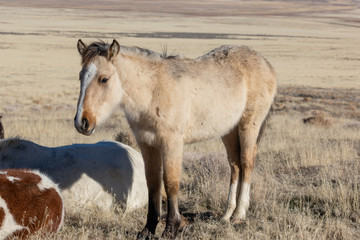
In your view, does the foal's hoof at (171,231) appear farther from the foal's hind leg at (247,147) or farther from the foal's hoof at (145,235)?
the foal's hind leg at (247,147)

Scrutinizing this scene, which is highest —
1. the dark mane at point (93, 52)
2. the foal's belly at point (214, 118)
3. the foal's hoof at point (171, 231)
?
the dark mane at point (93, 52)

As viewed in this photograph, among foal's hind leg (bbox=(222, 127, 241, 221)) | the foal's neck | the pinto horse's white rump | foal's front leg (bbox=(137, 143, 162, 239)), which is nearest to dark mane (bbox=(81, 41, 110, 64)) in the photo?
the foal's neck

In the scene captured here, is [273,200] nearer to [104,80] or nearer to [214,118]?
[214,118]

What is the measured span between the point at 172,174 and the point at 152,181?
1.45 feet

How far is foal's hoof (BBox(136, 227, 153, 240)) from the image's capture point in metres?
5.28

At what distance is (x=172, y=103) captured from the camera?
521 cm

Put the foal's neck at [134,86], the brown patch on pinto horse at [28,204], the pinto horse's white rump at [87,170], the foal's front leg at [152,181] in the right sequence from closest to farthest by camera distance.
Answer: the brown patch on pinto horse at [28,204] → the foal's neck at [134,86] → the foal's front leg at [152,181] → the pinto horse's white rump at [87,170]

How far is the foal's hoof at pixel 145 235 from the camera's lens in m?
5.28

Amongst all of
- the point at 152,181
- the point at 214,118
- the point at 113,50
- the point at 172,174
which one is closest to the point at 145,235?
the point at 152,181

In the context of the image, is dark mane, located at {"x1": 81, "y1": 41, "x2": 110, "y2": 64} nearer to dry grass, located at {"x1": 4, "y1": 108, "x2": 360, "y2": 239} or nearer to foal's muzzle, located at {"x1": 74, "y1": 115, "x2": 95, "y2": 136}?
foal's muzzle, located at {"x1": 74, "y1": 115, "x2": 95, "y2": 136}

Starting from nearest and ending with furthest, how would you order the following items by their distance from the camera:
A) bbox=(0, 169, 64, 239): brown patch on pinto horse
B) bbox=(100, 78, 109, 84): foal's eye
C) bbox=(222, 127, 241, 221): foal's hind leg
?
bbox=(0, 169, 64, 239): brown patch on pinto horse < bbox=(100, 78, 109, 84): foal's eye < bbox=(222, 127, 241, 221): foal's hind leg

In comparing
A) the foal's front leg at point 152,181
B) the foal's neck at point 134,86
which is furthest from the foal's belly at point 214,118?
the foal's neck at point 134,86

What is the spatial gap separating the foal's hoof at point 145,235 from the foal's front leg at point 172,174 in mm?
152

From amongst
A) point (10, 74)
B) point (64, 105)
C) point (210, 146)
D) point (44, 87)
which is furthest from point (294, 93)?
point (10, 74)
